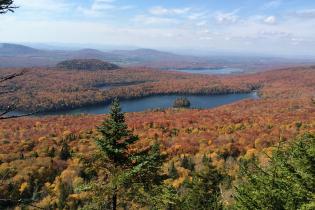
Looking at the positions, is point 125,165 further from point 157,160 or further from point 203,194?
point 203,194

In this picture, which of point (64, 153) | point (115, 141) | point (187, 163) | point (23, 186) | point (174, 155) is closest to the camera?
point (115, 141)

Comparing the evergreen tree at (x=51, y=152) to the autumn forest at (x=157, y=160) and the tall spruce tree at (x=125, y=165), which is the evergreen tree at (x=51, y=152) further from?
the tall spruce tree at (x=125, y=165)

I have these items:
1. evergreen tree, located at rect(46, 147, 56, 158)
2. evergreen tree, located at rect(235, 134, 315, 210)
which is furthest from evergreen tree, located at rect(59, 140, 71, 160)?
evergreen tree, located at rect(235, 134, 315, 210)

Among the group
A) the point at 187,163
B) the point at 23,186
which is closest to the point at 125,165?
the point at 23,186

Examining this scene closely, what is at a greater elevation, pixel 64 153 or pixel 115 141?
pixel 115 141

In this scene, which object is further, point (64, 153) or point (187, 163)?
point (64, 153)

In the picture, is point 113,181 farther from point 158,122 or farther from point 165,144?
point 158,122
